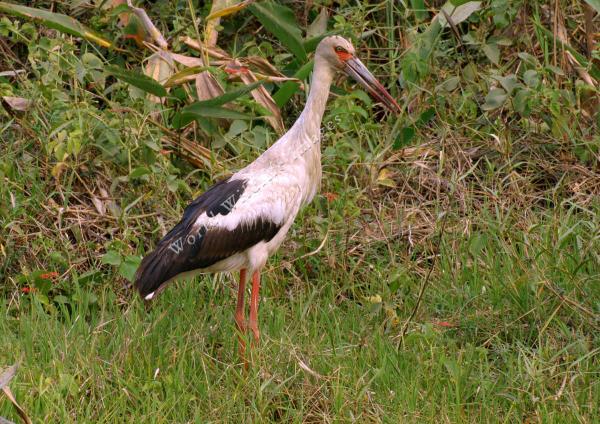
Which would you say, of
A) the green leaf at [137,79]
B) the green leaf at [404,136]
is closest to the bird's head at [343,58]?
the green leaf at [404,136]

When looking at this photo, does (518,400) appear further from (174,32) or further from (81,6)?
(81,6)

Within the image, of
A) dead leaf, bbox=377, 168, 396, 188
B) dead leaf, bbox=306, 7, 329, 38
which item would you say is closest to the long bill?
dead leaf, bbox=377, 168, 396, 188

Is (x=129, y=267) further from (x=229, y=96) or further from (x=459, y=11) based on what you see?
(x=459, y=11)

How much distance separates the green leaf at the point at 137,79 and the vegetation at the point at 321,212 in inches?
0.5

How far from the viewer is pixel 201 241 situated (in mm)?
5090

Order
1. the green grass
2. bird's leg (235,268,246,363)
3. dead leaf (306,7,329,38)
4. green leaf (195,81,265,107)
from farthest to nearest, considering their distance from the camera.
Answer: dead leaf (306,7,329,38), green leaf (195,81,265,107), bird's leg (235,268,246,363), the green grass

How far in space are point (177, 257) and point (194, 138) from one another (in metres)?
1.61

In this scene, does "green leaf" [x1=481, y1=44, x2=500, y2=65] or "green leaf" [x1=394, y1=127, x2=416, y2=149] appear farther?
"green leaf" [x1=481, y1=44, x2=500, y2=65]

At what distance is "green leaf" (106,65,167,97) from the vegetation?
0.01 meters

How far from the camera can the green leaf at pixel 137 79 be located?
6.09 m

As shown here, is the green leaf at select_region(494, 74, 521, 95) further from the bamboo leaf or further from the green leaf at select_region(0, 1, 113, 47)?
the green leaf at select_region(0, 1, 113, 47)

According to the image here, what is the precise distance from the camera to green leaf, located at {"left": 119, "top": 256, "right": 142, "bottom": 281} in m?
5.44

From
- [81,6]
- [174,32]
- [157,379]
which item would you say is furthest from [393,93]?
[157,379]

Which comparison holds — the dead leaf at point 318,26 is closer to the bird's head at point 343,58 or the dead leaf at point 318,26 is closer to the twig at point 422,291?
the bird's head at point 343,58
